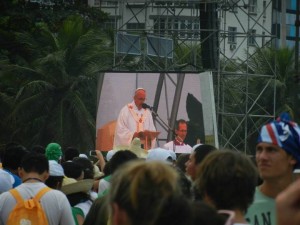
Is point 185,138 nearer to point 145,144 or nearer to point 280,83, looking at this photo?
point 145,144

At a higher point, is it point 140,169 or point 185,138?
point 140,169

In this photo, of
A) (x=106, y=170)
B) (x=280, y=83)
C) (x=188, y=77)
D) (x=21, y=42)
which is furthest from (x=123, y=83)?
(x=280, y=83)

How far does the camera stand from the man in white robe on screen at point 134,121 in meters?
24.0

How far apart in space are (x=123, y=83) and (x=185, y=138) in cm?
204

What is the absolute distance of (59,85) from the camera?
1651 inches

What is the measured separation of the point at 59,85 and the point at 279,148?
35505 millimetres

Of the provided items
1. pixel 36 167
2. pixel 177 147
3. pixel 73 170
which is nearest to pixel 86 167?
pixel 73 170

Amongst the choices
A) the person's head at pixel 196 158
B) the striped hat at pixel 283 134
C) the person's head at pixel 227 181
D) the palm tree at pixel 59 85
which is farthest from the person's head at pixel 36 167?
the palm tree at pixel 59 85

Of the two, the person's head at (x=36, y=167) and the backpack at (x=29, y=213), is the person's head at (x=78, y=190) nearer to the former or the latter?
the person's head at (x=36, y=167)

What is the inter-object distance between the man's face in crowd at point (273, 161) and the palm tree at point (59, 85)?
34136 mm

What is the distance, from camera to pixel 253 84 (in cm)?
4497

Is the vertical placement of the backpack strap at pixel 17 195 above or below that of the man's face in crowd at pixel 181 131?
above

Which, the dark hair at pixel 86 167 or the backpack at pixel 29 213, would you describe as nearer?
the backpack at pixel 29 213

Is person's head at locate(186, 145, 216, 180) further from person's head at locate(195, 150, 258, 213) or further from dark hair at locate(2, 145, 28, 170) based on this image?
dark hair at locate(2, 145, 28, 170)
